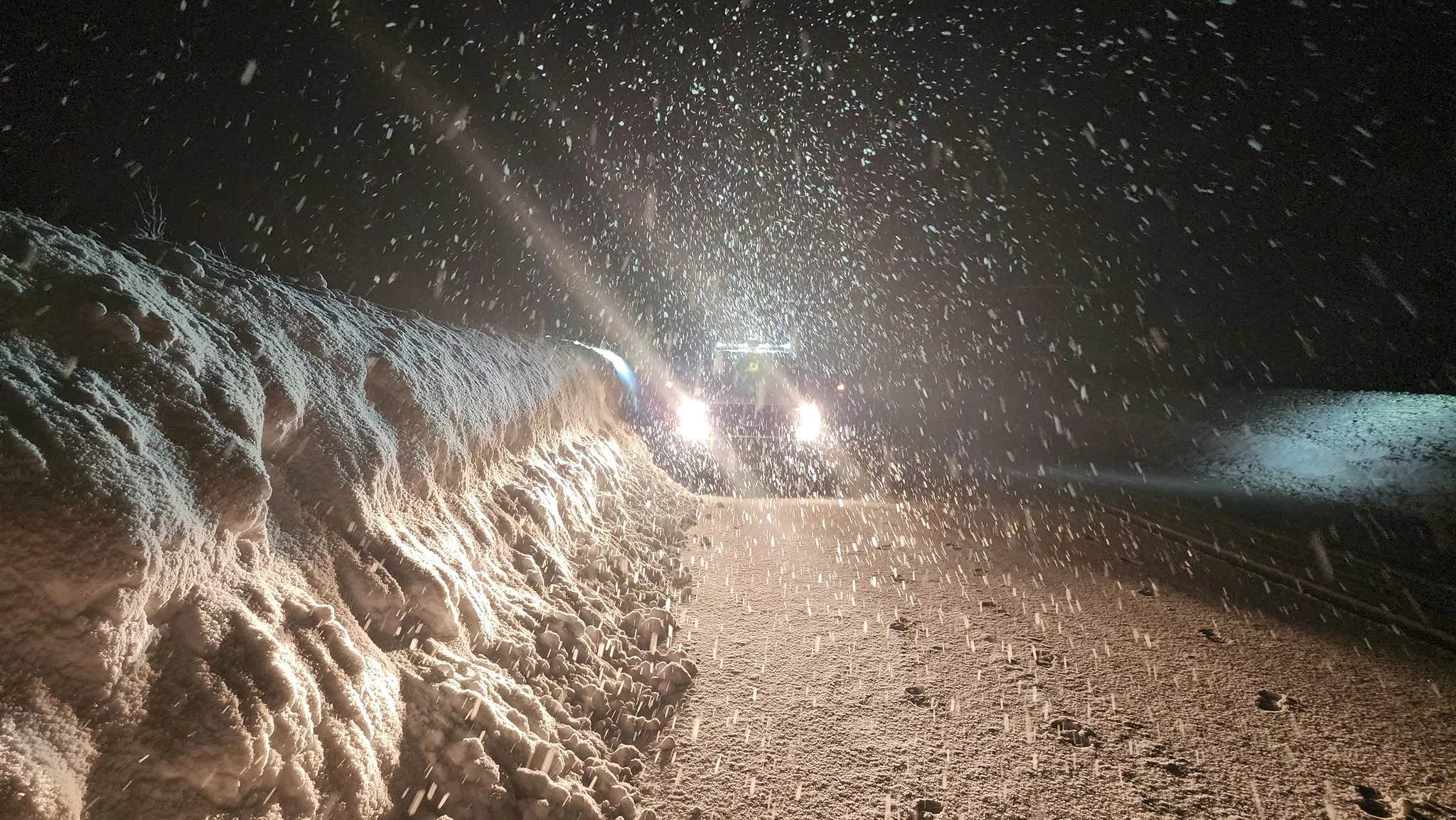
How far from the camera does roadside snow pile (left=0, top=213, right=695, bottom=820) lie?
4.45 feet

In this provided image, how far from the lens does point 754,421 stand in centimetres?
1537

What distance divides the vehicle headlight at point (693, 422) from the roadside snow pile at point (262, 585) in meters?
10.1

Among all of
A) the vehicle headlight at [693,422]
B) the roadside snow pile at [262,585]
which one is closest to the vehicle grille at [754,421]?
the vehicle headlight at [693,422]

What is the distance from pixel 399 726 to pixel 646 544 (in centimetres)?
357

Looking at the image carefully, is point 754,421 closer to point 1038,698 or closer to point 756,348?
point 756,348

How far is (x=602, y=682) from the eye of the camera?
10.0 feet

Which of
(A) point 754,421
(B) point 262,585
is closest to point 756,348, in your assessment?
(A) point 754,421

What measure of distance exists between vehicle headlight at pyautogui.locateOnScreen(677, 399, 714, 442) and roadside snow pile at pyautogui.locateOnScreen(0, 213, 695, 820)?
1010 cm

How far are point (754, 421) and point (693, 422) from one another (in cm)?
184

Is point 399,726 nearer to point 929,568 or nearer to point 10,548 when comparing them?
point 10,548

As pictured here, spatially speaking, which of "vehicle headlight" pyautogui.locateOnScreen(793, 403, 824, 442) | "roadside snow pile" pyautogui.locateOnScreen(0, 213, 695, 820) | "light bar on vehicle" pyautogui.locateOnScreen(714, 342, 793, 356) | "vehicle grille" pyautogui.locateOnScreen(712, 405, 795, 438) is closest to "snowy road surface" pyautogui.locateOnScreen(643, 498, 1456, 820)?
"roadside snow pile" pyautogui.locateOnScreen(0, 213, 695, 820)

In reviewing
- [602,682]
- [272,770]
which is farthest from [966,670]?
[272,770]

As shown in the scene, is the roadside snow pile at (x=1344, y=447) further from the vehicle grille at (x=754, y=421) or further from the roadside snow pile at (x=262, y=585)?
the roadside snow pile at (x=262, y=585)

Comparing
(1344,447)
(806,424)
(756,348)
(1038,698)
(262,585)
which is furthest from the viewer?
(756,348)
